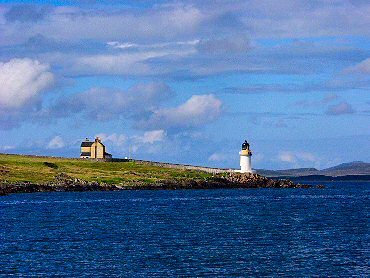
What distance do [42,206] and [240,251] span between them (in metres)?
55.3

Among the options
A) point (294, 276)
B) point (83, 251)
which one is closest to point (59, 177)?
point (83, 251)

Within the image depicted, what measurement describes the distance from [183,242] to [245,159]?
417 feet

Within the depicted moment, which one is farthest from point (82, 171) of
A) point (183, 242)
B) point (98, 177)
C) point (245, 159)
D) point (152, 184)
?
A: point (183, 242)

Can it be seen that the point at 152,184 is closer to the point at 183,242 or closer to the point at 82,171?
the point at 82,171

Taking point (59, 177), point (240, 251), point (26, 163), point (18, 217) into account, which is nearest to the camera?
point (240, 251)

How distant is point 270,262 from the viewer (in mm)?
47875

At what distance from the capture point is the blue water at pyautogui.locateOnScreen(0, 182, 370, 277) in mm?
45656

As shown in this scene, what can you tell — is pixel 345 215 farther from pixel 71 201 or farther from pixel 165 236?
pixel 71 201

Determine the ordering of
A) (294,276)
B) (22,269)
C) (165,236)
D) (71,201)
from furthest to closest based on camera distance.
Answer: (71,201) < (165,236) < (22,269) < (294,276)

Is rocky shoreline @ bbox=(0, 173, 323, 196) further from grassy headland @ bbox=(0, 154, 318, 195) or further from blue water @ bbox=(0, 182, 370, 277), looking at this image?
blue water @ bbox=(0, 182, 370, 277)

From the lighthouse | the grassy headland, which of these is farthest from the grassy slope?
the lighthouse

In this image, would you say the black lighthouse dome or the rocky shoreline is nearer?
the rocky shoreline

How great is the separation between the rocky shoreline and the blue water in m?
50.9

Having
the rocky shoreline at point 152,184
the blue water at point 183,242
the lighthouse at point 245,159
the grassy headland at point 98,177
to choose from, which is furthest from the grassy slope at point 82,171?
the blue water at point 183,242
